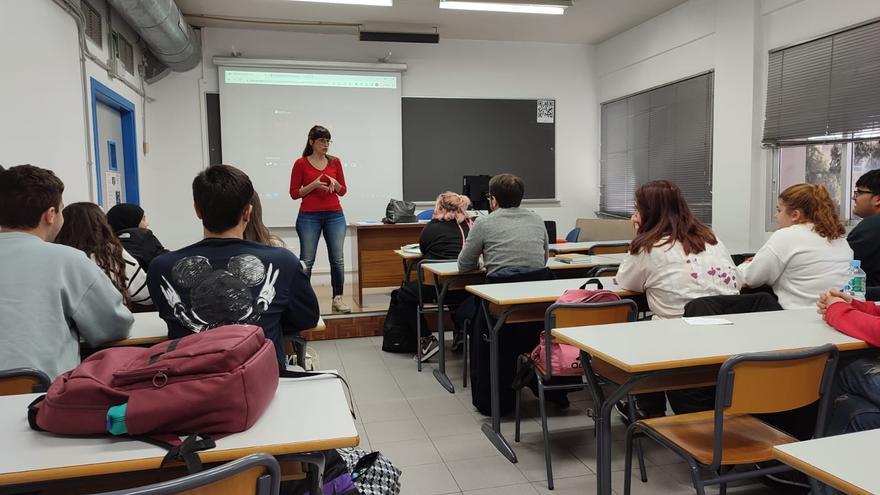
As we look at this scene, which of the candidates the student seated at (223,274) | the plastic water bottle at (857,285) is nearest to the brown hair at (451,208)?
the plastic water bottle at (857,285)

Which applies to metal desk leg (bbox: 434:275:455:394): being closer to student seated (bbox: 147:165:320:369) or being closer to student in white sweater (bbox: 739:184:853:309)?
student in white sweater (bbox: 739:184:853:309)

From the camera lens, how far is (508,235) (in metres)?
3.35

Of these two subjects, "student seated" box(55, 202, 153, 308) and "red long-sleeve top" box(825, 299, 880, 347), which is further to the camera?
"student seated" box(55, 202, 153, 308)

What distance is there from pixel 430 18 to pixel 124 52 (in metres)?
3.10

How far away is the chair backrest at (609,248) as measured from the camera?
482 cm

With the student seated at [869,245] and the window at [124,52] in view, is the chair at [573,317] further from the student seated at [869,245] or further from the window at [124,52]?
the window at [124,52]

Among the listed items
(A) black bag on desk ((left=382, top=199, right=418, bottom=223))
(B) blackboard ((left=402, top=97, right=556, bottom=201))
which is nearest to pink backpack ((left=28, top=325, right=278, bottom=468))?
(A) black bag on desk ((left=382, top=199, right=418, bottom=223))

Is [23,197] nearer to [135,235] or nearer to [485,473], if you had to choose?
[135,235]

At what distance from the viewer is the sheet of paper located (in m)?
2.08

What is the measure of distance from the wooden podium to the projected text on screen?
2119 mm

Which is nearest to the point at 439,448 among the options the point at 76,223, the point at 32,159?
the point at 76,223

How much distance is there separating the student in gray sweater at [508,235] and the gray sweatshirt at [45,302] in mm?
2032

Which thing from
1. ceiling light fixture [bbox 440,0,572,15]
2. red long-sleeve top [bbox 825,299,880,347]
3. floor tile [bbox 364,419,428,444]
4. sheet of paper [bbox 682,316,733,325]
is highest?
ceiling light fixture [bbox 440,0,572,15]

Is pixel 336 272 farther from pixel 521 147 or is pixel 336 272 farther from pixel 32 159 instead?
pixel 521 147
